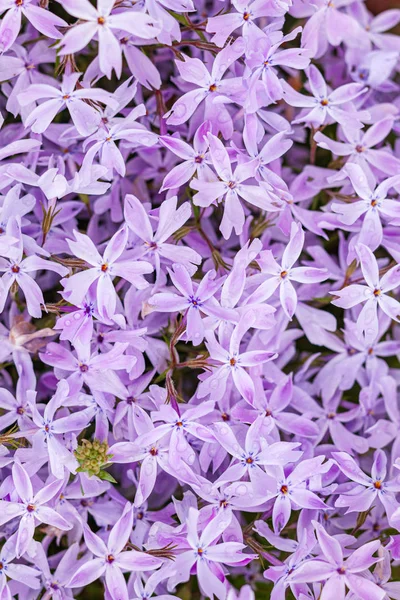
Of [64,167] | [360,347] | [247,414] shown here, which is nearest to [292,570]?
[247,414]

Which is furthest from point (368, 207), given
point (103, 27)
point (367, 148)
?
point (103, 27)

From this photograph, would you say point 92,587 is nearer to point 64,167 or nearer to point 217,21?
point 64,167

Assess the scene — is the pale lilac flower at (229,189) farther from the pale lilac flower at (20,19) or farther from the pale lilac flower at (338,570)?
the pale lilac flower at (338,570)

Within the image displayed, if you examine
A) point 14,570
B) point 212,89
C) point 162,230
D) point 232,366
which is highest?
point 212,89

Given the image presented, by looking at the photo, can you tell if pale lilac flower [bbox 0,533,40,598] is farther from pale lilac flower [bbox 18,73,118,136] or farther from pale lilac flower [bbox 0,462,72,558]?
pale lilac flower [bbox 18,73,118,136]

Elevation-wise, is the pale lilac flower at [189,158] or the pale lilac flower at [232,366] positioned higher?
the pale lilac flower at [189,158]

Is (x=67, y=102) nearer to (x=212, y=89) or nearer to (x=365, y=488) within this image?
(x=212, y=89)

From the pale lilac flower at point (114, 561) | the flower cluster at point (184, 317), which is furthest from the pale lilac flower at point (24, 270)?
the pale lilac flower at point (114, 561)

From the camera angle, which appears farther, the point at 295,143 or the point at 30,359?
the point at 295,143
